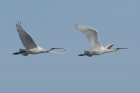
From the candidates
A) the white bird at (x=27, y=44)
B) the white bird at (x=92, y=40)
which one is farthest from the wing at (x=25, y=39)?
the white bird at (x=92, y=40)

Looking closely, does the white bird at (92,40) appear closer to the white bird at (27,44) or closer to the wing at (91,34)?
the wing at (91,34)

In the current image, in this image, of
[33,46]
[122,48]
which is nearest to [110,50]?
[122,48]

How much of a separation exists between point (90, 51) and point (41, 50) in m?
5.58

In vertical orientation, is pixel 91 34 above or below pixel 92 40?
above

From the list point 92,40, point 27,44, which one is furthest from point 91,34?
point 27,44

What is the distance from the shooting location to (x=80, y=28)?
112m

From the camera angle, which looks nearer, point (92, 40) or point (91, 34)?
point (91, 34)

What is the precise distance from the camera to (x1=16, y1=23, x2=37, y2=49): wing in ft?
367

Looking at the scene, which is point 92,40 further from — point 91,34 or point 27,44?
point 27,44

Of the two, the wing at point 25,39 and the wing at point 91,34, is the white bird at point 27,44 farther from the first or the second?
the wing at point 91,34

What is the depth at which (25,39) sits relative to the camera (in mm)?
112438

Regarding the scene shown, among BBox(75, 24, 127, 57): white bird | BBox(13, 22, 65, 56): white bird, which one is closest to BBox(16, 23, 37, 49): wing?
BBox(13, 22, 65, 56): white bird

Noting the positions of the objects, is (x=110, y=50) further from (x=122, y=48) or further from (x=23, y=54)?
(x=23, y=54)

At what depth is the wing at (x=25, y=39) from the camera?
112m
